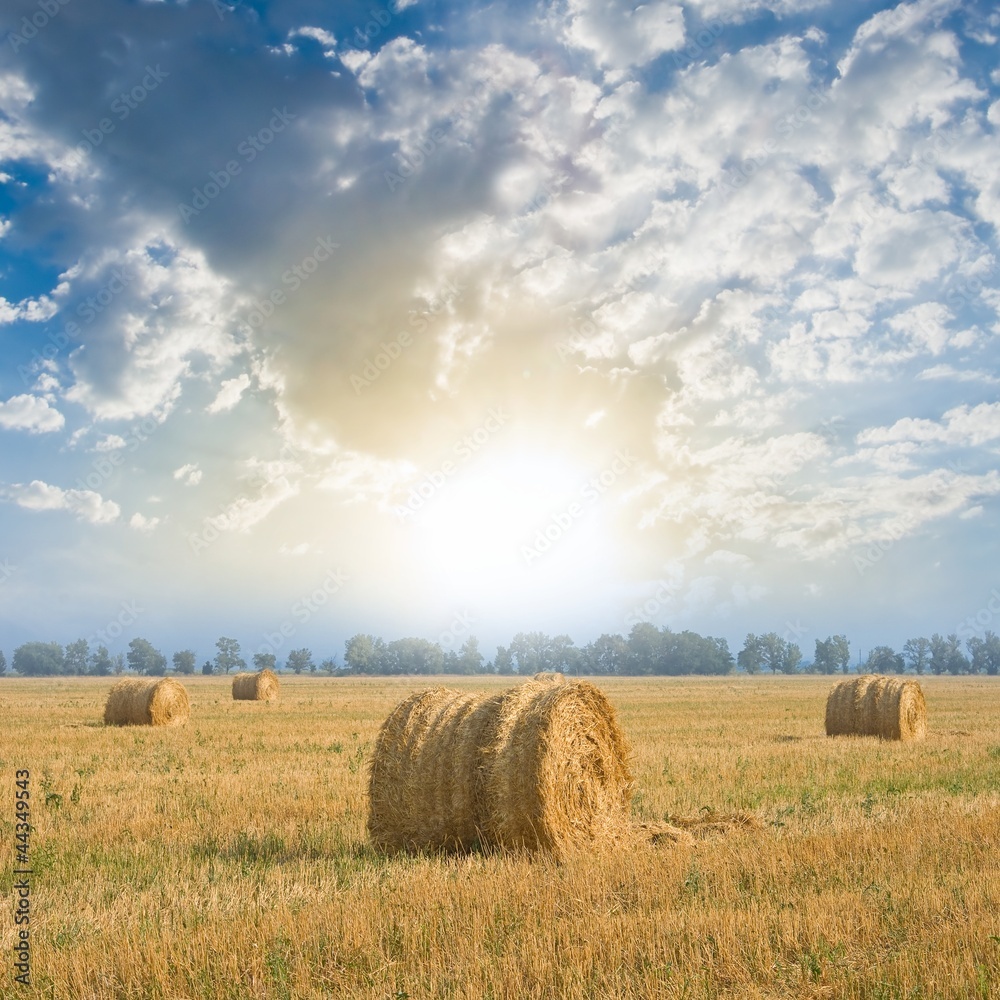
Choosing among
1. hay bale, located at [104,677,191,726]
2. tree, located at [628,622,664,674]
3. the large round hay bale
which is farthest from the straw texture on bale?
tree, located at [628,622,664,674]

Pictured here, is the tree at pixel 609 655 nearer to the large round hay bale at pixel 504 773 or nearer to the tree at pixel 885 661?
the tree at pixel 885 661

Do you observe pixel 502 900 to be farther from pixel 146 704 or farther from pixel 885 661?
pixel 885 661

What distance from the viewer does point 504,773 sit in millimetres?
9625

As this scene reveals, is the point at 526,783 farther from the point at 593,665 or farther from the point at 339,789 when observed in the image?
the point at 593,665

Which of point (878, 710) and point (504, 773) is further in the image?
point (878, 710)

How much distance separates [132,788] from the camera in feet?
45.0

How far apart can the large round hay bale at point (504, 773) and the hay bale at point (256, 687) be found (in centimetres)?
3714

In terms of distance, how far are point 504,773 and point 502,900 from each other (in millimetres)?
2369

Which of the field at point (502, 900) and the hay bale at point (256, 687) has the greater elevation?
the field at point (502, 900)

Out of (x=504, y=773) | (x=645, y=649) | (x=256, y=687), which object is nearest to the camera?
(x=504, y=773)

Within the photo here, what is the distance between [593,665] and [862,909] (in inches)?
7493

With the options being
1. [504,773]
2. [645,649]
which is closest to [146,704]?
[504,773]

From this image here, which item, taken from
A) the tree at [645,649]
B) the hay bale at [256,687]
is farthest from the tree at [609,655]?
the hay bale at [256,687]

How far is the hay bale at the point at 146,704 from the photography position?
87.1 feet
